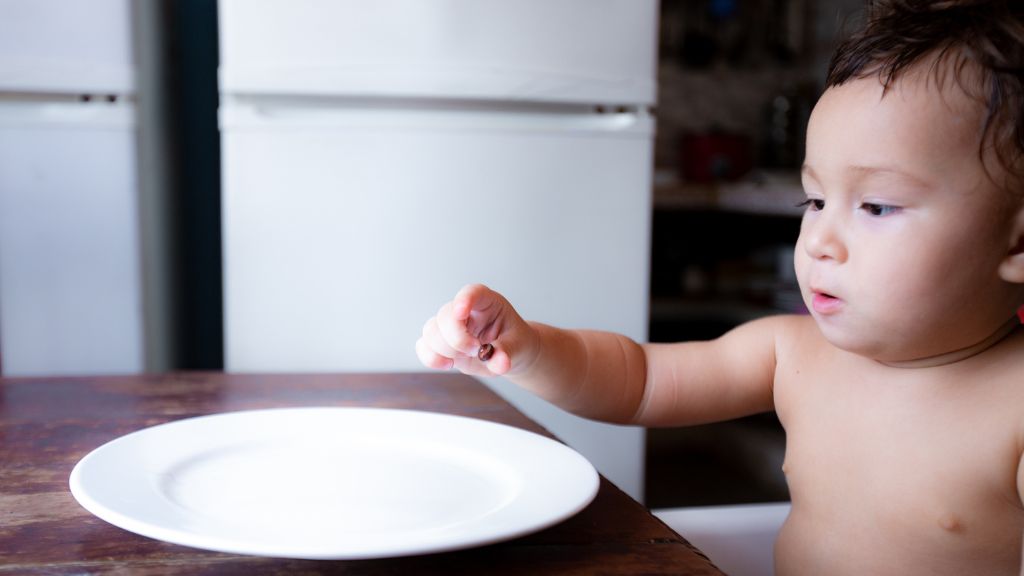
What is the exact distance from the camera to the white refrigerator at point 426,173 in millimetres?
1349

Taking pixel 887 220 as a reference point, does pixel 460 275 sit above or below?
below

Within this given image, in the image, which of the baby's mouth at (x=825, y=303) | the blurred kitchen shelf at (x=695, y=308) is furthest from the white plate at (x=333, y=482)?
the blurred kitchen shelf at (x=695, y=308)

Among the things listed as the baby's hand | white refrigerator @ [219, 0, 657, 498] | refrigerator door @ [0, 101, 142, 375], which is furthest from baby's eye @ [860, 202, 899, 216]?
refrigerator door @ [0, 101, 142, 375]

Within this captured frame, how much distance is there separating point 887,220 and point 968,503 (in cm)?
22

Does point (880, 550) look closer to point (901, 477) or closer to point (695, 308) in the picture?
point (901, 477)

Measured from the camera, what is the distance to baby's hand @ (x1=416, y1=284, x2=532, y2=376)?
2.16ft

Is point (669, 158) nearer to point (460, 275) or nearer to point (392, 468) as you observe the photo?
point (460, 275)

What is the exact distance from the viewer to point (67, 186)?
4.46 feet

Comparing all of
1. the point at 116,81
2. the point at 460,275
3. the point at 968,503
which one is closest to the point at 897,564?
the point at 968,503

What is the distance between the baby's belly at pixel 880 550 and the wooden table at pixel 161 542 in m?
0.24

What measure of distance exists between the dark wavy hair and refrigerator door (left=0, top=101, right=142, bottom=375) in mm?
1083

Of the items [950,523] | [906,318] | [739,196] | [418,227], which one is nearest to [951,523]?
[950,523]

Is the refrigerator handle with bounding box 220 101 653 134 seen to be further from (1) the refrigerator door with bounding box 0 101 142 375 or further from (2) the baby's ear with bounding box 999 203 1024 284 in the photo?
(2) the baby's ear with bounding box 999 203 1024 284

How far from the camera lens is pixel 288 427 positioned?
0.69 metres
